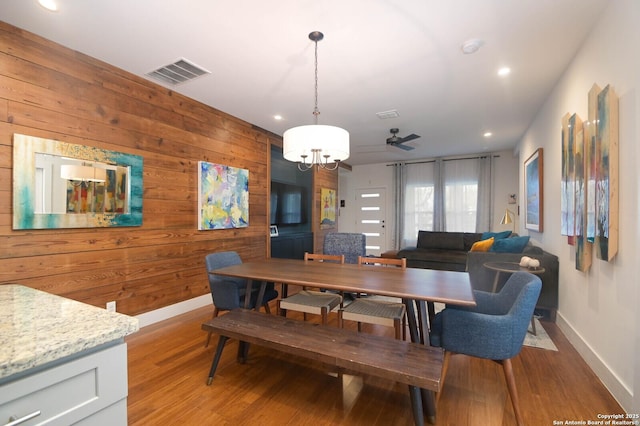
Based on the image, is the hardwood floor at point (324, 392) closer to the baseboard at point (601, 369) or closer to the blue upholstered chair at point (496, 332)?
the baseboard at point (601, 369)

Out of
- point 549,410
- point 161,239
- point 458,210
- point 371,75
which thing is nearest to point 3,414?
point 549,410

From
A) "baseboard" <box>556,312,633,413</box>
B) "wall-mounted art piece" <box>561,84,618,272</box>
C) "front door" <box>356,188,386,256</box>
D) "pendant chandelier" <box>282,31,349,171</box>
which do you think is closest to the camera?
"baseboard" <box>556,312,633,413</box>

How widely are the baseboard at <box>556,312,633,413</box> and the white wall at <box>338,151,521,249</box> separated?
410cm

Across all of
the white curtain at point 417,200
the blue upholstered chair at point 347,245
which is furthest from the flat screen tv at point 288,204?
the white curtain at point 417,200

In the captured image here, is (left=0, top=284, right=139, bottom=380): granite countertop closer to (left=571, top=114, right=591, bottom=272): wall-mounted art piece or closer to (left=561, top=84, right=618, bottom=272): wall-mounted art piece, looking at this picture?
(left=561, top=84, right=618, bottom=272): wall-mounted art piece

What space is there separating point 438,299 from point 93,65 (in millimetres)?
3467

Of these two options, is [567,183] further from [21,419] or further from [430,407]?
[21,419]

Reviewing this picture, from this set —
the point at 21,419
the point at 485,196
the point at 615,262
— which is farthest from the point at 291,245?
the point at 21,419

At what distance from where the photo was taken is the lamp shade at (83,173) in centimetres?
240

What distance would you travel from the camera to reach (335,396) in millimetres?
1892

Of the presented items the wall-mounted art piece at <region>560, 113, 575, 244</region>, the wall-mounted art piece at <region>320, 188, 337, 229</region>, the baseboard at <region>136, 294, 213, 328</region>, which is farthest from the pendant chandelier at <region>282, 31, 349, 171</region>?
Answer: the wall-mounted art piece at <region>320, 188, 337, 229</region>

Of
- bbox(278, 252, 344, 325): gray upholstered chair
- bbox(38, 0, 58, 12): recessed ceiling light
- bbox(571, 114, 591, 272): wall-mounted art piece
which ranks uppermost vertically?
bbox(38, 0, 58, 12): recessed ceiling light

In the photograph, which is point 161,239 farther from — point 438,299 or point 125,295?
point 438,299

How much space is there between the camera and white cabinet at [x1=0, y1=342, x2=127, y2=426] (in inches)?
26.7
